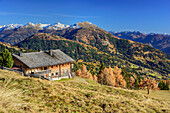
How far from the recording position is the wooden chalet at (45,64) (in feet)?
132

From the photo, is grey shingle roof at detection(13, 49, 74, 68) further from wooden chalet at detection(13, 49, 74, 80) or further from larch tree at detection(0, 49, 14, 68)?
larch tree at detection(0, 49, 14, 68)

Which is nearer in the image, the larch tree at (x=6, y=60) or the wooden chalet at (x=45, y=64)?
the wooden chalet at (x=45, y=64)

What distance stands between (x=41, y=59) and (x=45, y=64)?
2.53m

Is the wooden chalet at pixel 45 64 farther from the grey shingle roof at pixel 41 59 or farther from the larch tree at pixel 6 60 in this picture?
the larch tree at pixel 6 60

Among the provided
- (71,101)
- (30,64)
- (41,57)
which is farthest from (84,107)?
(41,57)

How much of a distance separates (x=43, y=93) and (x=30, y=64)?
27.0m

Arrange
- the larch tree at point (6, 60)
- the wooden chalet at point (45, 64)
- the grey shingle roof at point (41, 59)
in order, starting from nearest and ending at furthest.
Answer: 1. the wooden chalet at point (45, 64)
2. the grey shingle roof at point (41, 59)
3. the larch tree at point (6, 60)

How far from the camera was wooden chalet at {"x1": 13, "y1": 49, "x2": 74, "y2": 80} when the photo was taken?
132 feet

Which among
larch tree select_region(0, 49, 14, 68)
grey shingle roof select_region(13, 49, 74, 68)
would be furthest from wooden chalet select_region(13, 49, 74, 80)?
larch tree select_region(0, 49, 14, 68)

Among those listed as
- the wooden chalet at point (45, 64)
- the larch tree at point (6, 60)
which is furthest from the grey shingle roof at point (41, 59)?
the larch tree at point (6, 60)

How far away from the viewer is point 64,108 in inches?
520

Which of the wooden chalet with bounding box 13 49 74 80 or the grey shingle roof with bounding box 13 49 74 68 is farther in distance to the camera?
the grey shingle roof with bounding box 13 49 74 68

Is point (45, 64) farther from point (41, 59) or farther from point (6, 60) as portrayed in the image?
point (6, 60)

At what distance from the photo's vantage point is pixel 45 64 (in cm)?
4322
